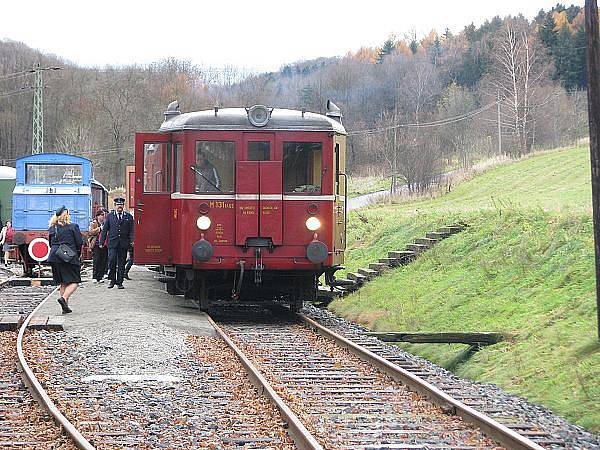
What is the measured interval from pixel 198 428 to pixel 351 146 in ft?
212

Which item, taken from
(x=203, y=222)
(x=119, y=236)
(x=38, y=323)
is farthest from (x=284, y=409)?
(x=119, y=236)

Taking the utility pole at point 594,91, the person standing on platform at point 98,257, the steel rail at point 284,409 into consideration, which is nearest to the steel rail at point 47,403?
the steel rail at point 284,409

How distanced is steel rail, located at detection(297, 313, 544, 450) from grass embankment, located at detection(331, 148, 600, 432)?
3.62ft

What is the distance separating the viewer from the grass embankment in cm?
1071

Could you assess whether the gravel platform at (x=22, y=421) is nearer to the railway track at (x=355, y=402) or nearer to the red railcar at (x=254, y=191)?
the railway track at (x=355, y=402)

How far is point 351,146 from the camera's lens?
72.1 meters

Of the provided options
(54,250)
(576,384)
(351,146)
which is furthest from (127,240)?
(351,146)

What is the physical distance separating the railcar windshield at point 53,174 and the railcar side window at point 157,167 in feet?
46.6

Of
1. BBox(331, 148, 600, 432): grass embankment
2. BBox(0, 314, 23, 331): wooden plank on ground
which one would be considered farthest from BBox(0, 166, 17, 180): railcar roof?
BBox(0, 314, 23, 331): wooden plank on ground

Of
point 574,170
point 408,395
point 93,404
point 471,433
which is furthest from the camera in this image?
point 574,170

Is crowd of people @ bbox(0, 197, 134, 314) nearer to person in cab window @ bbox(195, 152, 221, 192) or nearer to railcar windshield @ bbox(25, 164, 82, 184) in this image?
railcar windshield @ bbox(25, 164, 82, 184)

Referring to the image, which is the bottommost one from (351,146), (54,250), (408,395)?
(408,395)

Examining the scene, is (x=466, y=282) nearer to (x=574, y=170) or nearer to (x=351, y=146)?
(x=574, y=170)

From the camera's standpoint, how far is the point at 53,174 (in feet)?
100
